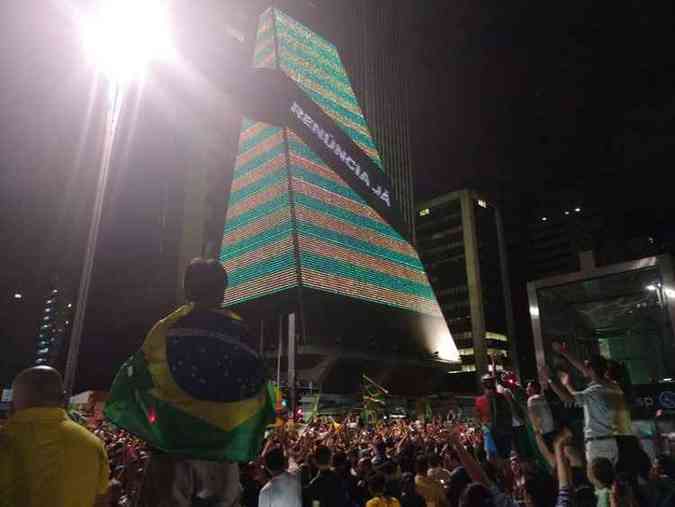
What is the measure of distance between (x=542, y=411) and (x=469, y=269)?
83976mm

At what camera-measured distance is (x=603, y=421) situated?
4.81 m

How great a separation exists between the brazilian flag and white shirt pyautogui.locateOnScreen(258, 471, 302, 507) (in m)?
1.61

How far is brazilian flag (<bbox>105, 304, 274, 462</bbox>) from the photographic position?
2412mm

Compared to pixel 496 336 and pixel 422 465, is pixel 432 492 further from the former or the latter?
pixel 496 336

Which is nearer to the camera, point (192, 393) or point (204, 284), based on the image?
point (192, 393)

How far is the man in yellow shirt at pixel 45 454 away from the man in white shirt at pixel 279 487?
172cm

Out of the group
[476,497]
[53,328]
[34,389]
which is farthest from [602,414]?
[53,328]

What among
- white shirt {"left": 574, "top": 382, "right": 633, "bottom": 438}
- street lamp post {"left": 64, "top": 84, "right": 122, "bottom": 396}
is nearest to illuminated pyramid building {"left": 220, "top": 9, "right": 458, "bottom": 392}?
street lamp post {"left": 64, "top": 84, "right": 122, "bottom": 396}

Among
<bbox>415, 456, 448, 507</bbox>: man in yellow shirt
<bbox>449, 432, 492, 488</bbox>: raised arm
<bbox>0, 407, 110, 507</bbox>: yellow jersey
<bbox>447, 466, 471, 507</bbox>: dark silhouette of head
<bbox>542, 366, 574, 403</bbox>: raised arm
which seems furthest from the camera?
<bbox>542, 366, 574, 403</bbox>: raised arm

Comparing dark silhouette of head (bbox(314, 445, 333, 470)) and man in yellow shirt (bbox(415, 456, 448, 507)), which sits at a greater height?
dark silhouette of head (bbox(314, 445, 333, 470))

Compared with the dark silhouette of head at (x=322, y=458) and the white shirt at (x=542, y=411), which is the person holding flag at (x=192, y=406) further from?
the white shirt at (x=542, y=411)

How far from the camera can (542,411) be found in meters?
5.07

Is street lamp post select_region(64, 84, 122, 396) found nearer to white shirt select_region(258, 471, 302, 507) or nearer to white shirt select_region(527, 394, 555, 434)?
white shirt select_region(258, 471, 302, 507)

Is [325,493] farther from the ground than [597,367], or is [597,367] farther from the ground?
[597,367]
